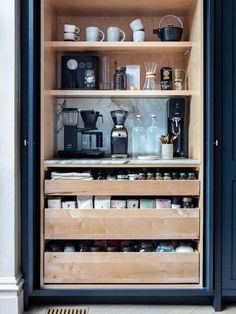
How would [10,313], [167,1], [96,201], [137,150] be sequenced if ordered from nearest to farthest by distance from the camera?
[10,313] → [96,201] → [167,1] → [137,150]

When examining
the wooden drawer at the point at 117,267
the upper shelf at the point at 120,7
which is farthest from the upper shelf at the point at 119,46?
the wooden drawer at the point at 117,267

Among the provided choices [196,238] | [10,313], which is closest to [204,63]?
[196,238]

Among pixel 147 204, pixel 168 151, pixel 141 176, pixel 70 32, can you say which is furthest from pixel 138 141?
pixel 70 32

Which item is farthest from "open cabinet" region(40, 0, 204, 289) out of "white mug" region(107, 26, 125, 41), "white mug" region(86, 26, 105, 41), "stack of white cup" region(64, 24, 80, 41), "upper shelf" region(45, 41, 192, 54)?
"white mug" region(107, 26, 125, 41)

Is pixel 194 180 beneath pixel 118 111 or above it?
beneath

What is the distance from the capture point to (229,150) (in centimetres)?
240

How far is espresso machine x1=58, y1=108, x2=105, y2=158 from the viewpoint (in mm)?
2756

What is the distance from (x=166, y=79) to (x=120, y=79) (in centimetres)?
31

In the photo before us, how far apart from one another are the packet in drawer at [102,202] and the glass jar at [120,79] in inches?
30.8

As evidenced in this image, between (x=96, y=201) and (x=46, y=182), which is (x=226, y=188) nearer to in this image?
(x=96, y=201)

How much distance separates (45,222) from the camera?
2.40m

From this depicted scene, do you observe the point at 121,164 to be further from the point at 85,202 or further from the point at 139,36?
the point at 139,36

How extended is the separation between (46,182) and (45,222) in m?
0.23

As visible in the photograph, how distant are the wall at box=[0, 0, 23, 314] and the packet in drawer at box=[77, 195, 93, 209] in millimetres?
375
